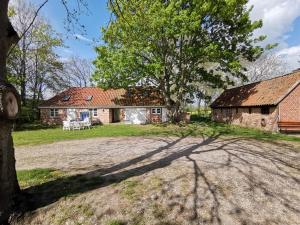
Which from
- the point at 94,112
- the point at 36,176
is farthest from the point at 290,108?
the point at 94,112

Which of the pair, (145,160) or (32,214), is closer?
(32,214)

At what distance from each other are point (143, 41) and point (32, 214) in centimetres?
1926

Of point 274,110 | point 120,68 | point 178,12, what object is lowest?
point 274,110

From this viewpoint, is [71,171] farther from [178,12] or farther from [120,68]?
[178,12]

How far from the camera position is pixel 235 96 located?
29547 mm

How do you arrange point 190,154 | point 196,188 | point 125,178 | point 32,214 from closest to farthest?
point 32,214, point 196,188, point 125,178, point 190,154

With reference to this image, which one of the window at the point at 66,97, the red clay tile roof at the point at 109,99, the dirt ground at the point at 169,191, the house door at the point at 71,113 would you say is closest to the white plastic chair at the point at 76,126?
the red clay tile roof at the point at 109,99

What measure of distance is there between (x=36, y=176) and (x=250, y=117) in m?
22.2

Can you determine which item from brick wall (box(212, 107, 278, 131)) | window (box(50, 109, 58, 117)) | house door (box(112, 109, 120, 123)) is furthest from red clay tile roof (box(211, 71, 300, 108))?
window (box(50, 109, 58, 117))

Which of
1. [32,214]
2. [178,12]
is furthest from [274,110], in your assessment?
[32,214]

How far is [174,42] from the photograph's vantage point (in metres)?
24.0

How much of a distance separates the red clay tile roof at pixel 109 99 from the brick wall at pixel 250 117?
8773 millimetres

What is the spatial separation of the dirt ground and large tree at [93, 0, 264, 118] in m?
14.2

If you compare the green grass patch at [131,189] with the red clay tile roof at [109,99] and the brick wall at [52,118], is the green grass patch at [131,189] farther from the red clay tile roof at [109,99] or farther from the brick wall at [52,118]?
the brick wall at [52,118]
